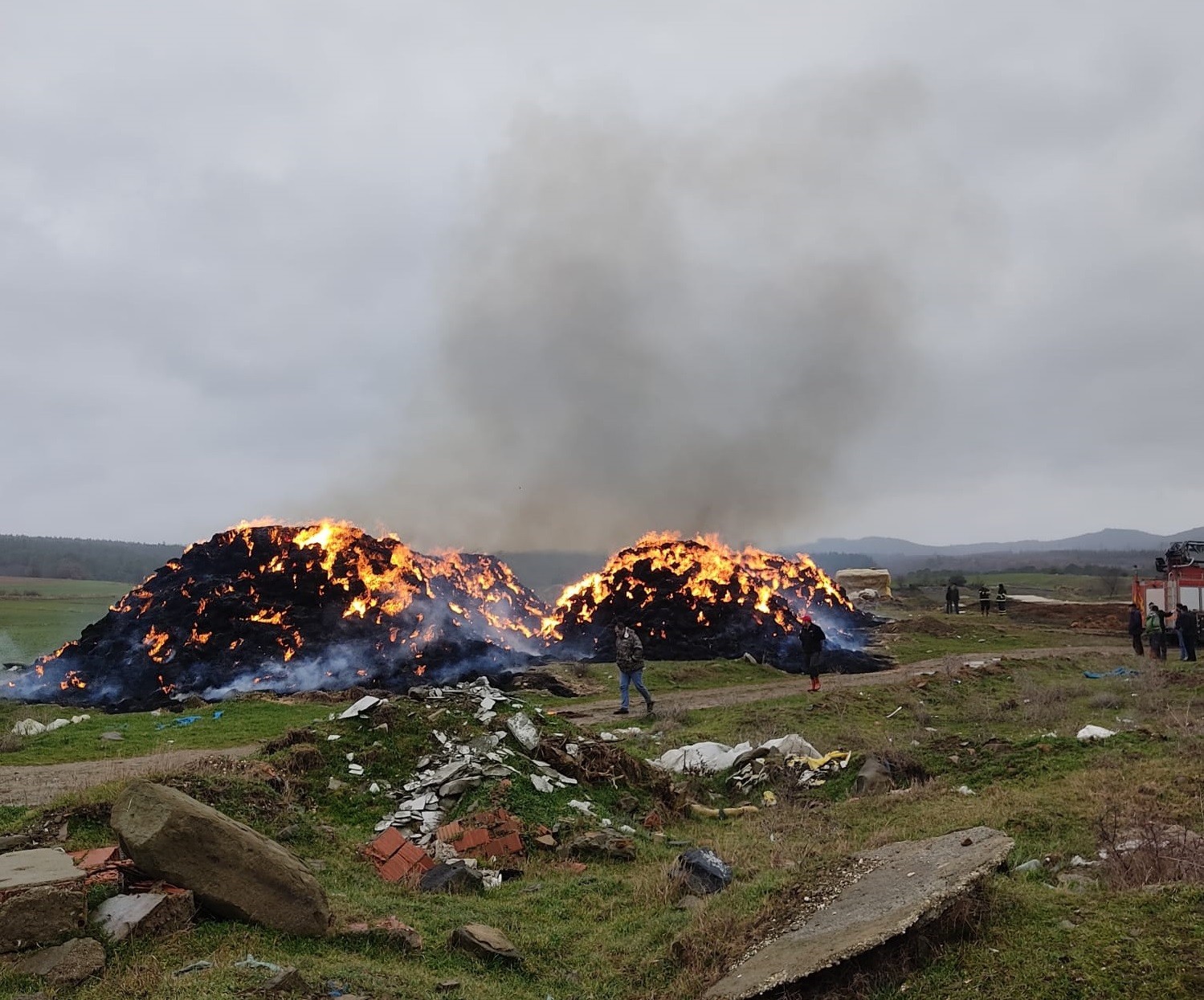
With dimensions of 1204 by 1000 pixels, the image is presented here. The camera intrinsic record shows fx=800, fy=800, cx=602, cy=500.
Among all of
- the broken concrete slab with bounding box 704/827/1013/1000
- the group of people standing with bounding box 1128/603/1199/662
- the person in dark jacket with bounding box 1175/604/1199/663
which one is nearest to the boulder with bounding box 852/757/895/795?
the broken concrete slab with bounding box 704/827/1013/1000

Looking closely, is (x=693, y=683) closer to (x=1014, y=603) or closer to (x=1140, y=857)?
(x=1140, y=857)

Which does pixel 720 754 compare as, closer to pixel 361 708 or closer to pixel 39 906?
pixel 361 708

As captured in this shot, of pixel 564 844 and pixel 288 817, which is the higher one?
pixel 288 817

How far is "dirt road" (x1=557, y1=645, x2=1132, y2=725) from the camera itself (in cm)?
2031

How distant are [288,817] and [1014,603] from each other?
46.7 meters

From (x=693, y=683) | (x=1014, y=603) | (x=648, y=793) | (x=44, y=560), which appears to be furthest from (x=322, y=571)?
(x=44, y=560)

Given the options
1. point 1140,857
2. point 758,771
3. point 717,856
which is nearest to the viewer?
point 1140,857

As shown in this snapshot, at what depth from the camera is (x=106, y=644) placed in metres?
28.7

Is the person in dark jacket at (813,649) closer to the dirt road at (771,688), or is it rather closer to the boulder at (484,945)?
the dirt road at (771,688)

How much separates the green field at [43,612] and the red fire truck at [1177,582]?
45.0 m

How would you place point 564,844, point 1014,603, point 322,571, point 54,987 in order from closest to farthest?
point 54,987
point 564,844
point 322,571
point 1014,603

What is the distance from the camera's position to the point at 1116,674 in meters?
22.6

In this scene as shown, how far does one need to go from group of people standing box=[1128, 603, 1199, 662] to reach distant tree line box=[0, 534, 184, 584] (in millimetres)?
96014

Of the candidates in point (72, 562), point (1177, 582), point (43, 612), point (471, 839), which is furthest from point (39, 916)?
point (72, 562)
